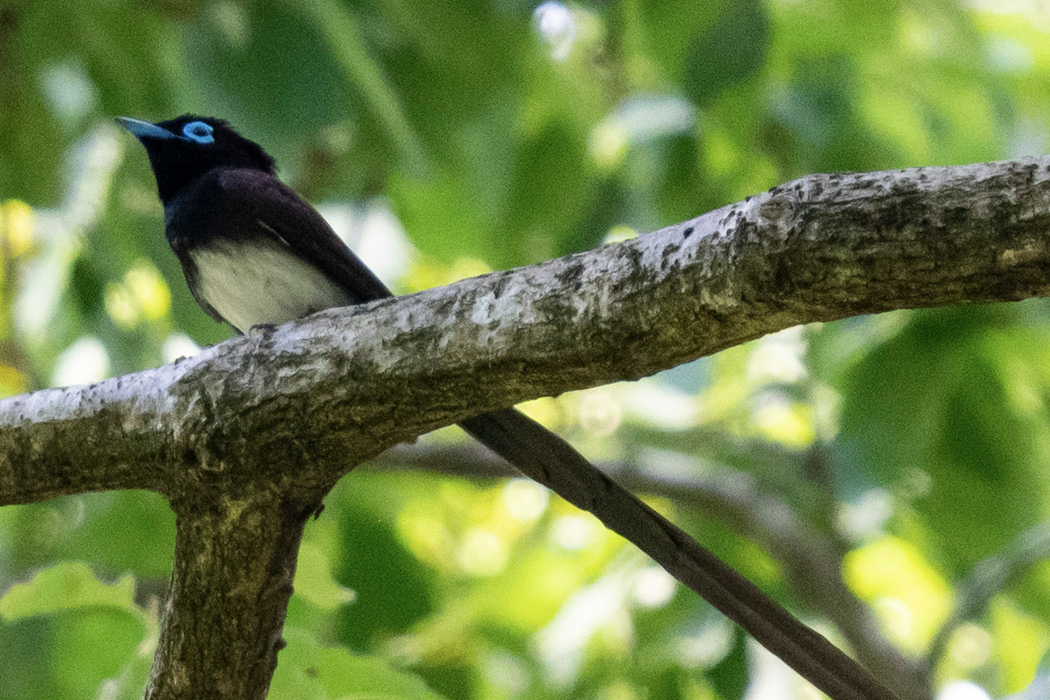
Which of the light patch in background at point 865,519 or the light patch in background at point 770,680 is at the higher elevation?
the light patch in background at point 865,519

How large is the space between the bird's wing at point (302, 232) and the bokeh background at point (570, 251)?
8.2 inches

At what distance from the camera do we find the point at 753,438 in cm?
570

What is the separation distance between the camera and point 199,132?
4281 mm

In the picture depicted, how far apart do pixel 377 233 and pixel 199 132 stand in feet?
5.45

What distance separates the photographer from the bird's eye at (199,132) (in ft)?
13.9

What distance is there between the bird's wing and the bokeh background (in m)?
0.21

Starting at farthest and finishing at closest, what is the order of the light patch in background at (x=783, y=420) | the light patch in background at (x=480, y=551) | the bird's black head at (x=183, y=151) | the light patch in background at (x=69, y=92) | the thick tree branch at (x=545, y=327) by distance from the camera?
the light patch in background at (x=480, y=551) → the light patch in background at (x=783, y=420) → the light patch in background at (x=69, y=92) → the bird's black head at (x=183, y=151) → the thick tree branch at (x=545, y=327)

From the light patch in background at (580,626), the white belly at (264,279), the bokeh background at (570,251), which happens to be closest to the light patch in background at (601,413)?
the bokeh background at (570,251)

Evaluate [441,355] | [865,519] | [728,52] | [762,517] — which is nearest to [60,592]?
[441,355]

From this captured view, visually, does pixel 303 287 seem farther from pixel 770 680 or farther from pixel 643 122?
pixel 770 680

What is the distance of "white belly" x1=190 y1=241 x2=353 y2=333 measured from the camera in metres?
3.64

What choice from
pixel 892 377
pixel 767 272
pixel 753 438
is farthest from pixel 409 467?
pixel 767 272

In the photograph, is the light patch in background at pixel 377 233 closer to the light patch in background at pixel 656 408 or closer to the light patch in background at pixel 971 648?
the light patch in background at pixel 656 408

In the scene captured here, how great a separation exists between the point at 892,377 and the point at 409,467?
2.29 meters
